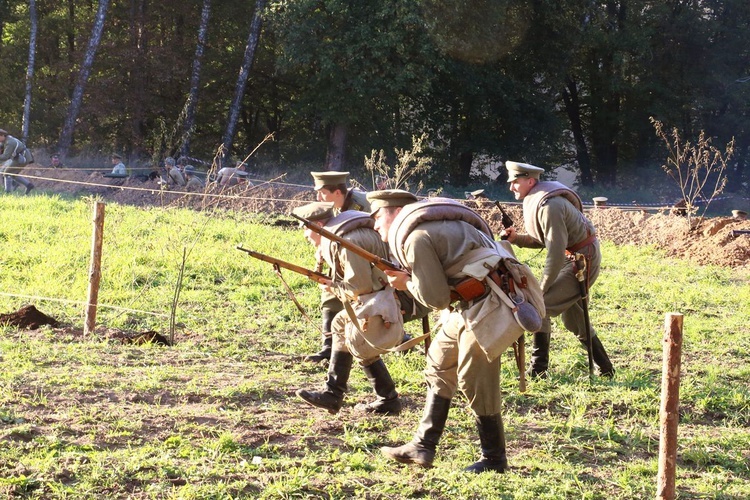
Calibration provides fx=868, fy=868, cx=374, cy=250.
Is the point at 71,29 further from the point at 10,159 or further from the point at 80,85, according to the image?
the point at 10,159

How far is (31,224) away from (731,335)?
33.4 ft

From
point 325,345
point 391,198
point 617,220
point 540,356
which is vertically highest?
point 391,198

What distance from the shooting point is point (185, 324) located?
348 inches

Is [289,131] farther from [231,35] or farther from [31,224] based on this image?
[31,224]

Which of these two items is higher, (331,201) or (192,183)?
(331,201)

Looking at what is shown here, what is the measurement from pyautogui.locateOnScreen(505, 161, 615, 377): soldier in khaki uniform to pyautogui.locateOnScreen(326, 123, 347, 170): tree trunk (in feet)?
70.9

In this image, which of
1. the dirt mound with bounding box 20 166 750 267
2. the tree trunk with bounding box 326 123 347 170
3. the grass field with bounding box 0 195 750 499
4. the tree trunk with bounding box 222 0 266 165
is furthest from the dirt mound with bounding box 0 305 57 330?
the tree trunk with bounding box 326 123 347 170

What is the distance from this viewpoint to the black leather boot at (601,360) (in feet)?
22.8

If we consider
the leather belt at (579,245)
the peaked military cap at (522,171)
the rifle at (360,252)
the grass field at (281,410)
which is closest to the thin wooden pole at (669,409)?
the grass field at (281,410)

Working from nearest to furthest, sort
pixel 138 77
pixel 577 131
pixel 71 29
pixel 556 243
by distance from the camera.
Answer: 1. pixel 556 243
2. pixel 138 77
3. pixel 71 29
4. pixel 577 131

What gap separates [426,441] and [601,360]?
8.28ft

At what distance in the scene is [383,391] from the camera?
6.01 m

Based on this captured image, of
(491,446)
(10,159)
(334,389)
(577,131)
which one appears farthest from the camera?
(577,131)

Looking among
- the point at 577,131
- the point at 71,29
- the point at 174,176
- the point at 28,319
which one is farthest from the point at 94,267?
the point at 577,131
